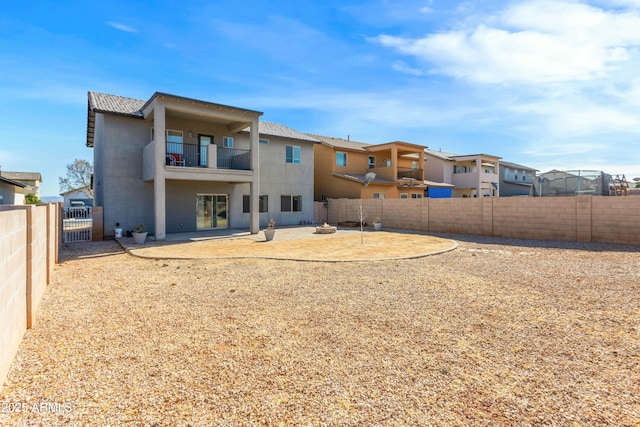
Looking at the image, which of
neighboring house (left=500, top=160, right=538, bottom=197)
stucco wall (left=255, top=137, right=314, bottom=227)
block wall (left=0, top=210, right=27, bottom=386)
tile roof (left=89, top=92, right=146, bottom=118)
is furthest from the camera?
neighboring house (left=500, top=160, right=538, bottom=197)

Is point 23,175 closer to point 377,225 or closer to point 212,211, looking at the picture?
point 212,211

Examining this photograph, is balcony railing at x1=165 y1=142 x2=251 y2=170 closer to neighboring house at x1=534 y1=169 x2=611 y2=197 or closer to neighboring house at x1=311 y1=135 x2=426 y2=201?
neighboring house at x1=311 y1=135 x2=426 y2=201

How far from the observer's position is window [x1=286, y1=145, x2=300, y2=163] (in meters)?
23.4

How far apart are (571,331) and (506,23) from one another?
1010 centimetres

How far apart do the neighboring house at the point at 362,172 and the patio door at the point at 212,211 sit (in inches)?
398

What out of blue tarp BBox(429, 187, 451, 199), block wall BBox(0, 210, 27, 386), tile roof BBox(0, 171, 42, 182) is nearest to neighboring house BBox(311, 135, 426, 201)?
blue tarp BBox(429, 187, 451, 199)

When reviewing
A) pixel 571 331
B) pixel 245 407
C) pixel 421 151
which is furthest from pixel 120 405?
pixel 421 151

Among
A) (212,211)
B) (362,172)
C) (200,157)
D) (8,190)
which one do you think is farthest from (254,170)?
(8,190)

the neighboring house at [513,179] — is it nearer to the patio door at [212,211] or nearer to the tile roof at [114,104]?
the patio door at [212,211]

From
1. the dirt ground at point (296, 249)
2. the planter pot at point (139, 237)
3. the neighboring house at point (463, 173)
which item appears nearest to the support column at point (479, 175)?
the neighboring house at point (463, 173)

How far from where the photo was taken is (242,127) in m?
19.1

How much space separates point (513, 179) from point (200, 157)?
45.5 meters

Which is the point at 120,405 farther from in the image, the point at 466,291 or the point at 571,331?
the point at 466,291

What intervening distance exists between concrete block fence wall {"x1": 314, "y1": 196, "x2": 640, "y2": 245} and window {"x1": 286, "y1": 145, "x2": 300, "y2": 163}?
631 centimetres
